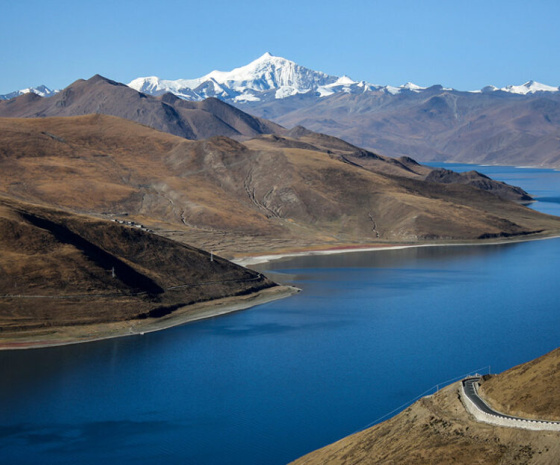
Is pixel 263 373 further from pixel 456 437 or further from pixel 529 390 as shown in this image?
pixel 529 390

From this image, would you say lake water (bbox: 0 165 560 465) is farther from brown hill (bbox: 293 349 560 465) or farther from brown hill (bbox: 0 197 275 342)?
brown hill (bbox: 293 349 560 465)

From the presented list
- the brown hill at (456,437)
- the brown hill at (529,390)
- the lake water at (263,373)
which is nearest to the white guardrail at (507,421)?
the brown hill at (456,437)

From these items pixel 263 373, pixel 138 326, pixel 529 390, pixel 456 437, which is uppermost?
pixel 529 390

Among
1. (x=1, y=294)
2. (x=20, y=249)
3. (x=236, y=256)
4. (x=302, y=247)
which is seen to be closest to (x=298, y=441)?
(x=1, y=294)

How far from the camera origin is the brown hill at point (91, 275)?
102375mm

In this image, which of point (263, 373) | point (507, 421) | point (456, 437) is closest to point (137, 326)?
point (263, 373)

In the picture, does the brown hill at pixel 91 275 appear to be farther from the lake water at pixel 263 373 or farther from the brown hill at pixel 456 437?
the brown hill at pixel 456 437

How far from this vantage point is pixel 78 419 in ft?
229

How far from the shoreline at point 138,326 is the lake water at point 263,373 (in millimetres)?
2304

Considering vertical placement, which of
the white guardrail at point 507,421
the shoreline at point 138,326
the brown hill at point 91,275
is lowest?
the white guardrail at point 507,421

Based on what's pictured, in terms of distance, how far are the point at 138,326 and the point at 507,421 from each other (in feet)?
216

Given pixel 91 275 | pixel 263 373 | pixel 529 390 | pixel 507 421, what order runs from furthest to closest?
pixel 91 275 < pixel 263 373 < pixel 529 390 < pixel 507 421

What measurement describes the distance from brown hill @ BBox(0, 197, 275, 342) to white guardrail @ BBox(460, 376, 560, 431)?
6142 centimetres

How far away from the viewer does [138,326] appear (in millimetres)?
105250
